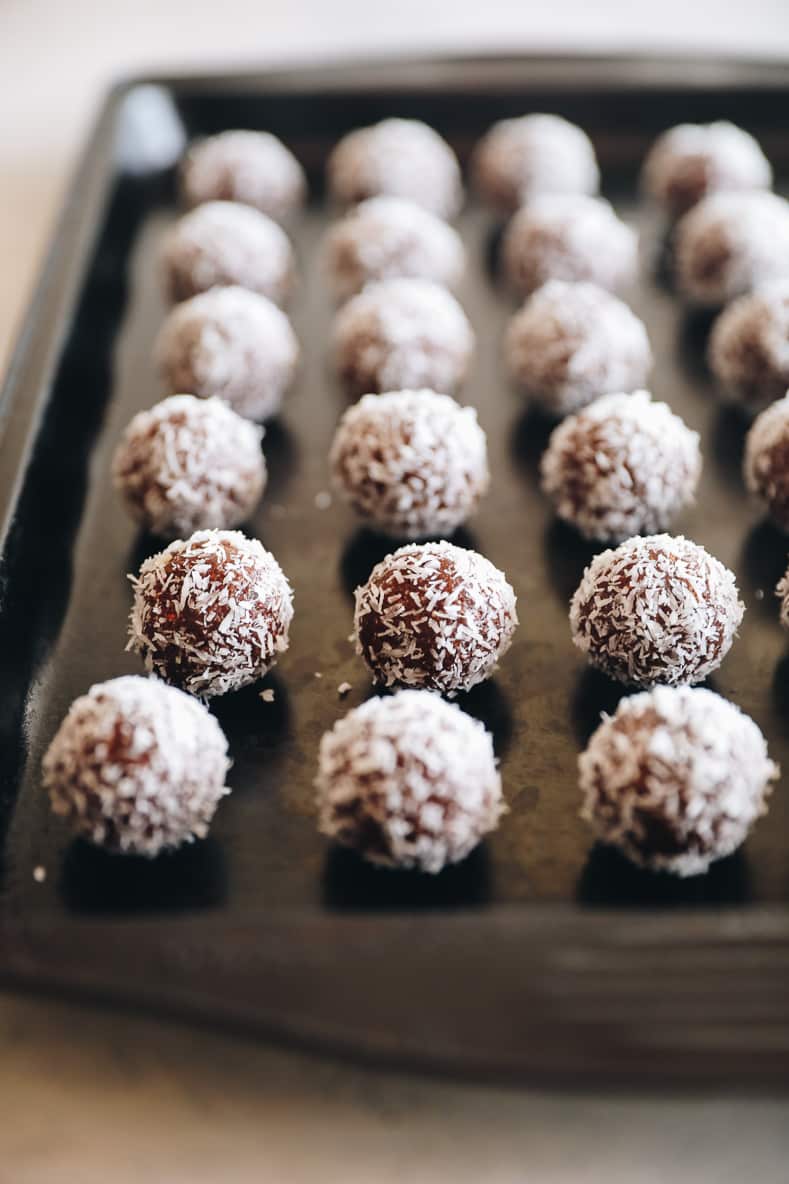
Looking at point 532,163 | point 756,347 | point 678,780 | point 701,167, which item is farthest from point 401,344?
point 678,780

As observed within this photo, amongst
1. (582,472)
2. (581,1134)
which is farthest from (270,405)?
(581,1134)

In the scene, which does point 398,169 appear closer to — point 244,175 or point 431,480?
point 244,175

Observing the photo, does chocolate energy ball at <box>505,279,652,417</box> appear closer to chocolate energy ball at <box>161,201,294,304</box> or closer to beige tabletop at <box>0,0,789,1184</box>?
chocolate energy ball at <box>161,201,294,304</box>

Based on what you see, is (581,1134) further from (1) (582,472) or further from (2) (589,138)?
A: (2) (589,138)

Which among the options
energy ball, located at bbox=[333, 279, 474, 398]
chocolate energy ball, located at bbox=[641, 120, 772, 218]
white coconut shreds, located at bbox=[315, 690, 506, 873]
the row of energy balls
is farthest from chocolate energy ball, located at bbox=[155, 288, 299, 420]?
chocolate energy ball, located at bbox=[641, 120, 772, 218]

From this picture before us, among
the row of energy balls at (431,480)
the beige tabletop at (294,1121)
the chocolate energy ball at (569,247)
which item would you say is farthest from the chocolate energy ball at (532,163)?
the beige tabletop at (294,1121)

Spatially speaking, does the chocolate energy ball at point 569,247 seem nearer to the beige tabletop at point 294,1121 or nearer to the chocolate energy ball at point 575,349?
the chocolate energy ball at point 575,349
